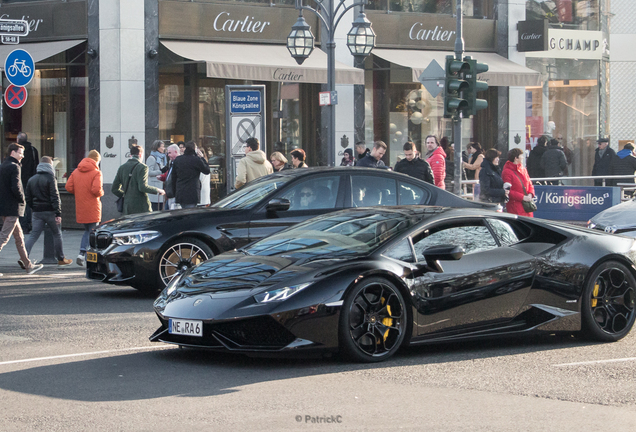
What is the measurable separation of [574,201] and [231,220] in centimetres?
898

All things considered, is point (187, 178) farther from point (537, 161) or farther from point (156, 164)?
point (537, 161)

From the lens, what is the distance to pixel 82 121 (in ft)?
68.9

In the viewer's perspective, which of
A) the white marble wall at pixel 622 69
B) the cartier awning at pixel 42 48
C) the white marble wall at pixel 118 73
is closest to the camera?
the cartier awning at pixel 42 48

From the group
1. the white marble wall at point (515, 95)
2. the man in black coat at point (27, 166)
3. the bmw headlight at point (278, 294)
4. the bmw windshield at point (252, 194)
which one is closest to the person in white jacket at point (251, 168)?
the bmw windshield at point (252, 194)

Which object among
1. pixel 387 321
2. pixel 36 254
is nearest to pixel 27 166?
pixel 36 254

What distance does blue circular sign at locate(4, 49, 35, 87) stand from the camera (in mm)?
15062

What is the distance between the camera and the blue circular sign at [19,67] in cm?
1506

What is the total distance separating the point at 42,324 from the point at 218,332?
3.00m

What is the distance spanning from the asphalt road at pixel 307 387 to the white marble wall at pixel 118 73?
12390 mm

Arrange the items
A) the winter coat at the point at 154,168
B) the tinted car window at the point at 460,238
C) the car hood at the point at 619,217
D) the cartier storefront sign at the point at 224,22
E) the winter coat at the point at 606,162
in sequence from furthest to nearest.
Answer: the winter coat at the point at 606,162 → the cartier storefront sign at the point at 224,22 → the winter coat at the point at 154,168 → the car hood at the point at 619,217 → the tinted car window at the point at 460,238

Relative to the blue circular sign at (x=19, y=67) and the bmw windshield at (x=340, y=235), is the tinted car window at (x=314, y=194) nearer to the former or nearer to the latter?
the bmw windshield at (x=340, y=235)

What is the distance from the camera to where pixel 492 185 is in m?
14.1

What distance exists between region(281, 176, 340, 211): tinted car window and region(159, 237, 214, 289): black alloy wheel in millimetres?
1146

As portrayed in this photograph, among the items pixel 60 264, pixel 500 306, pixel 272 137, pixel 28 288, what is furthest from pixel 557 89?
pixel 500 306
